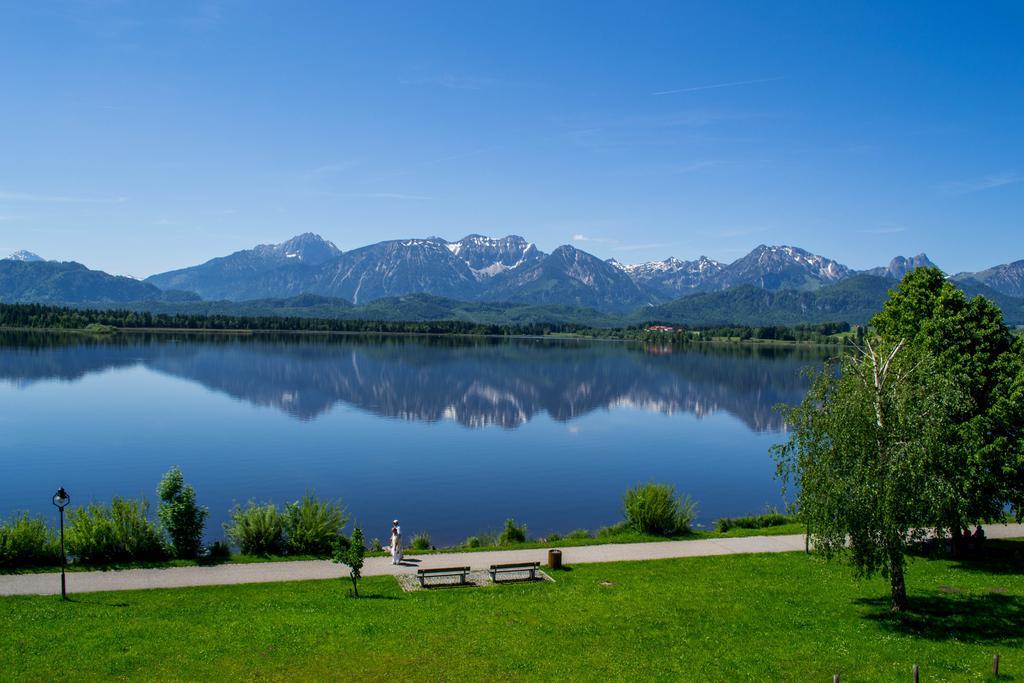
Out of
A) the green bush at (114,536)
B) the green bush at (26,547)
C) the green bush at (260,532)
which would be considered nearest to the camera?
the green bush at (26,547)

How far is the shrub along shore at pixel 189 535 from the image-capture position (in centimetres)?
2522

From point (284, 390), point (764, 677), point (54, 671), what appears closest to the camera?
point (54, 671)

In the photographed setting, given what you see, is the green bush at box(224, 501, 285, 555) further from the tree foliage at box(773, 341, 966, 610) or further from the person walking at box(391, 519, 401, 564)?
the tree foliage at box(773, 341, 966, 610)

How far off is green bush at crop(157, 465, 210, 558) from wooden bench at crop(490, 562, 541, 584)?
36.9 feet

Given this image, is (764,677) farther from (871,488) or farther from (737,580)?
(737,580)

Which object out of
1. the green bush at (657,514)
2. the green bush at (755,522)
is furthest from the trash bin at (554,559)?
the green bush at (755,522)

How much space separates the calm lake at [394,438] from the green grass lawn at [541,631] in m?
Result: 13.8

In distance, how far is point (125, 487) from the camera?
4384 centimetres

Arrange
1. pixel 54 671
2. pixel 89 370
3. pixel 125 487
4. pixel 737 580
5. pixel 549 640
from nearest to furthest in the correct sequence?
pixel 54 671 < pixel 549 640 < pixel 737 580 < pixel 125 487 < pixel 89 370

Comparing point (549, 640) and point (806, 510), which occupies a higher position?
point (806, 510)

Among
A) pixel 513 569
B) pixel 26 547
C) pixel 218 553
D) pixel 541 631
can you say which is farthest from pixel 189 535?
pixel 541 631

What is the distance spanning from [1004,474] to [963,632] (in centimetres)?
912

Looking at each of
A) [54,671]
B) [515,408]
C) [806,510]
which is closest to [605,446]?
[515,408]

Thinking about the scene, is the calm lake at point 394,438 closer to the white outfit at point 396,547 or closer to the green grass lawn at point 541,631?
the white outfit at point 396,547
